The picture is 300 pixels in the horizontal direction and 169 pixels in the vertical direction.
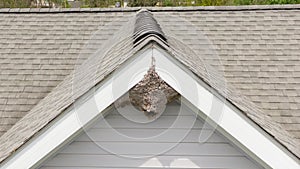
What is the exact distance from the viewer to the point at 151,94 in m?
2.70

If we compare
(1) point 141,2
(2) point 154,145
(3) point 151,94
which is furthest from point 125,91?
(1) point 141,2

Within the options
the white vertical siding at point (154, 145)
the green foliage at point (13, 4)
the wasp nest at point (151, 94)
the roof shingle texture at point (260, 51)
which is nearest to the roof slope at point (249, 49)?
the roof shingle texture at point (260, 51)

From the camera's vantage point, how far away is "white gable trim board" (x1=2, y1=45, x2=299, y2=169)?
262cm

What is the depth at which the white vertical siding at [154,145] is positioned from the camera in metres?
3.09

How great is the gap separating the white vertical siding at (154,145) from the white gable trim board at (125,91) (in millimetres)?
400

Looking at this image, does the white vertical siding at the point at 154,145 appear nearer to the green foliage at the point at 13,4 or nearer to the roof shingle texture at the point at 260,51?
the roof shingle texture at the point at 260,51

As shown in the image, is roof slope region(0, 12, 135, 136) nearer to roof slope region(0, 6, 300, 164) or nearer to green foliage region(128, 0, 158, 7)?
roof slope region(0, 6, 300, 164)

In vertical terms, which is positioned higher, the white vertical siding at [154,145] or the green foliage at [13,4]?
the green foliage at [13,4]

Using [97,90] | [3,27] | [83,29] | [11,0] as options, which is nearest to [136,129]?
[97,90]

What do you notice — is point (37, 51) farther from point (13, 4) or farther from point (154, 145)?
point (13, 4)

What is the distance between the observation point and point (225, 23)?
6.11m

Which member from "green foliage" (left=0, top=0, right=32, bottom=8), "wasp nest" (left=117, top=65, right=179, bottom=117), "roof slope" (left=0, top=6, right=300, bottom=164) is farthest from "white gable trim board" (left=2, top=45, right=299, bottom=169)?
"green foliage" (left=0, top=0, right=32, bottom=8)

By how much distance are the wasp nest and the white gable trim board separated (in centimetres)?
4

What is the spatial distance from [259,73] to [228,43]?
2.88 feet
